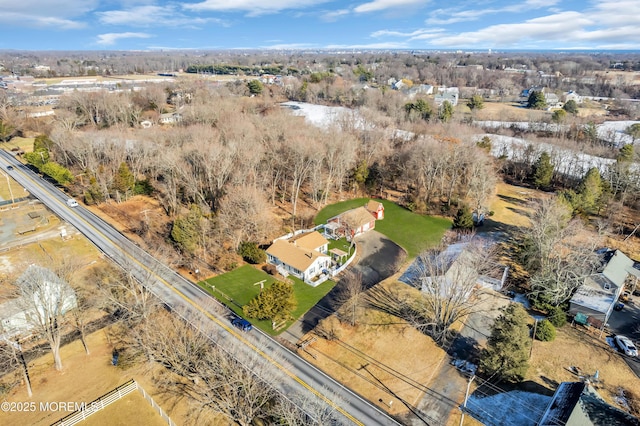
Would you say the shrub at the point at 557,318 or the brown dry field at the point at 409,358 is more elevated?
the shrub at the point at 557,318

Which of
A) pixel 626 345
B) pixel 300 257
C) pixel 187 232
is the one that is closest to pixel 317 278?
pixel 300 257

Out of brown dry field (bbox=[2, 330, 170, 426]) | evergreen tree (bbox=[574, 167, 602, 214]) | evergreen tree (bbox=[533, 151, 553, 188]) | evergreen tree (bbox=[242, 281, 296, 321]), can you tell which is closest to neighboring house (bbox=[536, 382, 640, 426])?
evergreen tree (bbox=[242, 281, 296, 321])

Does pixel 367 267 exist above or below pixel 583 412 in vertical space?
below

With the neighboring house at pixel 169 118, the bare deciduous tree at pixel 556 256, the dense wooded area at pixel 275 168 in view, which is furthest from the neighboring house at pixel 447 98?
the bare deciduous tree at pixel 556 256

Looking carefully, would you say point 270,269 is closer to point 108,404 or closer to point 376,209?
point 108,404

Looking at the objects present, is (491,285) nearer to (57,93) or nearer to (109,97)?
(109,97)

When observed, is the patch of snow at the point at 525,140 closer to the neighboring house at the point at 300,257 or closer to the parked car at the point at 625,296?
the parked car at the point at 625,296

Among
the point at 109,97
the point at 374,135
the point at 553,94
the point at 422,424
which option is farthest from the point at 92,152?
the point at 553,94
